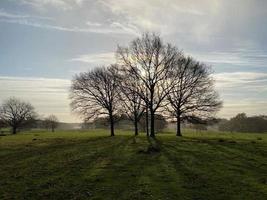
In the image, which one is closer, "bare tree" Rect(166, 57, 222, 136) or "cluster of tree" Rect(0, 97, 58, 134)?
"bare tree" Rect(166, 57, 222, 136)

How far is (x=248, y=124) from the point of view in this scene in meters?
138

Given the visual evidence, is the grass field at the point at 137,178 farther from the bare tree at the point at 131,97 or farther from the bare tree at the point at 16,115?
the bare tree at the point at 16,115

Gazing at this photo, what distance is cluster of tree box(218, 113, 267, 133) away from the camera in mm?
133125

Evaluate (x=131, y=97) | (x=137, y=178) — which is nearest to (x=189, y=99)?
(x=131, y=97)

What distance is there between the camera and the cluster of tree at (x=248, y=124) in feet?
437

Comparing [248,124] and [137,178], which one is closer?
[137,178]

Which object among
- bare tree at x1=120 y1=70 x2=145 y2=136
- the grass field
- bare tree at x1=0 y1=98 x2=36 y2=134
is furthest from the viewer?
bare tree at x1=0 y1=98 x2=36 y2=134

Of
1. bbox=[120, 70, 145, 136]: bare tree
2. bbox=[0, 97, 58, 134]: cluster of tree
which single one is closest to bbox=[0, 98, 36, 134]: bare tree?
bbox=[0, 97, 58, 134]: cluster of tree

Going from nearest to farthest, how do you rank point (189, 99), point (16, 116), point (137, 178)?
point (137, 178)
point (189, 99)
point (16, 116)

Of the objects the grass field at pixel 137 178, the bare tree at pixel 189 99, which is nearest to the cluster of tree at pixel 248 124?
the bare tree at pixel 189 99

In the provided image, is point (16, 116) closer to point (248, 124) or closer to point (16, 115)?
point (16, 115)

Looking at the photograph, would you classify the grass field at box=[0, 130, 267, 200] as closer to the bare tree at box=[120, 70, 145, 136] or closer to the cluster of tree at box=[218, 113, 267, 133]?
the bare tree at box=[120, 70, 145, 136]

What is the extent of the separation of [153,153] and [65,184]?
51.1 feet

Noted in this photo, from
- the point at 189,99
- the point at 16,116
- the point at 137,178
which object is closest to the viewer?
the point at 137,178
